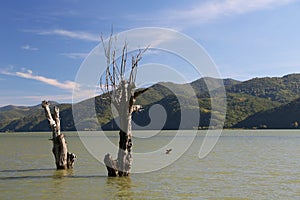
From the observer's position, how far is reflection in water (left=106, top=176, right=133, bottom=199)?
63.2ft

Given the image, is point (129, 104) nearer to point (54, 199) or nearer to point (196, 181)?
point (196, 181)

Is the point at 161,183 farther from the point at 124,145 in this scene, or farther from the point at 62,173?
the point at 62,173

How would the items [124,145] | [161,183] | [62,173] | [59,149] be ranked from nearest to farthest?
[161,183]
[124,145]
[62,173]
[59,149]

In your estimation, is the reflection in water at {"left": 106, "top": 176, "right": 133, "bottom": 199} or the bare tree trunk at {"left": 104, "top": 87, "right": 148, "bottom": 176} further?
the bare tree trunk at {"left": 104, "top": 87, "right": 148, "bottom": 176}

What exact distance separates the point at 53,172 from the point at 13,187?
742 centimetres

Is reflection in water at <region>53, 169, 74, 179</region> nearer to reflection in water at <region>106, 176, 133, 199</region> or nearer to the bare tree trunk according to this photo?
the bare tree trunk

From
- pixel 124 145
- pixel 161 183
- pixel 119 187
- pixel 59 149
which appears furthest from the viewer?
pixel 59 149

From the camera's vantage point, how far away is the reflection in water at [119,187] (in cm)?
1927

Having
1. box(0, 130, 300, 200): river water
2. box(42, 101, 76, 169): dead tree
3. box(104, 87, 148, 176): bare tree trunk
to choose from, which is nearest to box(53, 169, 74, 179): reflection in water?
box(0, 130, 300, 200): river water

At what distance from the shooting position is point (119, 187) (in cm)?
2172

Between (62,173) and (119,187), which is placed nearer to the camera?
(119,187)

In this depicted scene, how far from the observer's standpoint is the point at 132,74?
85.2 feet

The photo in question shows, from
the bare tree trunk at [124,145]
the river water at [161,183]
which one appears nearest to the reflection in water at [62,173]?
the river water at [161,183]

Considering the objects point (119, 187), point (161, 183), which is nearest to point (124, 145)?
point (161, 183)
